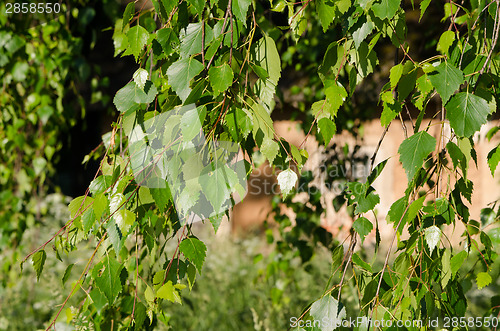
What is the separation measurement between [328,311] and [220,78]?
45 cm

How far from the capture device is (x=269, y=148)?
76 centimetres

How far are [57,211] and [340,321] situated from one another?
2385 millimetres

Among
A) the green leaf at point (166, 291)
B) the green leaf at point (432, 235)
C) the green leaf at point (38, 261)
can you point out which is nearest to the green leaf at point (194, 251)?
the green leaf at point (166, 291)

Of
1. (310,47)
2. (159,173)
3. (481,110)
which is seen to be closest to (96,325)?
(159,173)

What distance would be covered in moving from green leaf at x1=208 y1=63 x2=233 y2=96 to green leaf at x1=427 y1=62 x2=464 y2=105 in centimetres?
32

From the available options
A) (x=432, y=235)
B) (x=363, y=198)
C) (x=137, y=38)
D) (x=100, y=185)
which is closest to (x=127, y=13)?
(x=137, y=38)

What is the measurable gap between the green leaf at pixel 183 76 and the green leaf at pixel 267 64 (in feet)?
0.45

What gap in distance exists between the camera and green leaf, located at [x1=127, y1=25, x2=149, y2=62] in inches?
32.5

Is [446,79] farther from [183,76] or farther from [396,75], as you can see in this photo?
[183,76]

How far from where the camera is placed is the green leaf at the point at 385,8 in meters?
A: 0.75

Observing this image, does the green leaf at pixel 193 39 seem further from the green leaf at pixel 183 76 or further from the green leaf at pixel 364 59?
the green leaf at pixel 364 59

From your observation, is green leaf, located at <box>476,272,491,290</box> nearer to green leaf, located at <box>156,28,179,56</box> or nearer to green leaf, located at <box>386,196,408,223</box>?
green leaf, located at <box>386,196,408,223</box>

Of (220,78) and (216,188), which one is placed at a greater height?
(220,78)

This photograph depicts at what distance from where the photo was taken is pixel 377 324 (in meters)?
0.78
